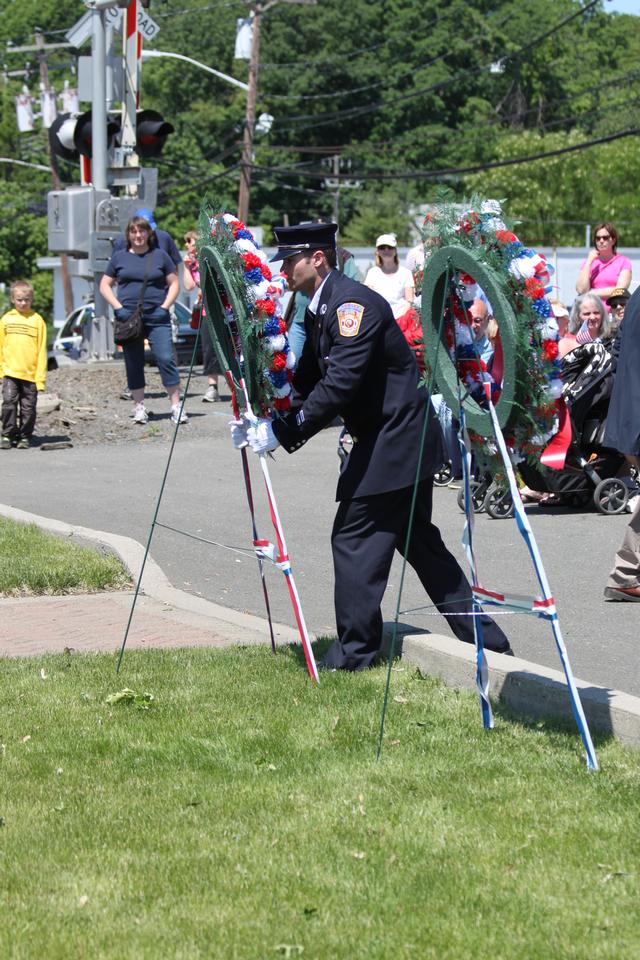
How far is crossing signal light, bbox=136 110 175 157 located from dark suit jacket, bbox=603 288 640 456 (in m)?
13.5

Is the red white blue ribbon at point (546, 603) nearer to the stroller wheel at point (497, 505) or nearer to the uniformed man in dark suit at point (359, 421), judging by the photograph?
the uniformed man in dark suit at point (359, 421)

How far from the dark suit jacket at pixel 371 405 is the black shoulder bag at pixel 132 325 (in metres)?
9.14

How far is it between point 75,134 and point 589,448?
1121cm

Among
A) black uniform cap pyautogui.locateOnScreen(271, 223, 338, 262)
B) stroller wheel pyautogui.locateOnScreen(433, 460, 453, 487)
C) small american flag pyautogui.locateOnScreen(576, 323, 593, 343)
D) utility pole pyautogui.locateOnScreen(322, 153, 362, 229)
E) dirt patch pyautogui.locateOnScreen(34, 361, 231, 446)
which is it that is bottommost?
dirt patch pyautogui.locateOnScreen(34, 361, 231, 446)

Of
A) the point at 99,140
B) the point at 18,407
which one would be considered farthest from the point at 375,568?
the point at 99,140

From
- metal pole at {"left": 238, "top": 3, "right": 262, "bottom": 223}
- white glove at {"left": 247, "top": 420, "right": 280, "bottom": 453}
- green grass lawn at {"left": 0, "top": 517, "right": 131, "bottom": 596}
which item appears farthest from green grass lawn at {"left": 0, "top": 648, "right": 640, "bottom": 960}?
metal pole at {"left": 238, "top": 3, "right": 262, "bottom": 223}

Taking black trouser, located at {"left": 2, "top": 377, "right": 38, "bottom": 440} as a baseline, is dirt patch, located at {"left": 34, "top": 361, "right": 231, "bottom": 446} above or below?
below

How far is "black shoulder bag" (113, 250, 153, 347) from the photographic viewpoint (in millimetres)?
15438

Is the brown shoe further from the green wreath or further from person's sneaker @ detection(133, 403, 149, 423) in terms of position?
person's sneaker @ detection(133, 403, 149, 423)

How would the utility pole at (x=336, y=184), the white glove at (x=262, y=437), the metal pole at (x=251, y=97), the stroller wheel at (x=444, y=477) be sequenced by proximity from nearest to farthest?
the white glove at (x=262, y=437), the stroller wheel at (x=444, y=477), the metal pole at (x=251, y=97), the utility pole at (x=336, y=184)

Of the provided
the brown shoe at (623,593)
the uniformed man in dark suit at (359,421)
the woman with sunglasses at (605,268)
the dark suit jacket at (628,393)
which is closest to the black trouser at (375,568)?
the uniformed man in dark suit at (359,421)

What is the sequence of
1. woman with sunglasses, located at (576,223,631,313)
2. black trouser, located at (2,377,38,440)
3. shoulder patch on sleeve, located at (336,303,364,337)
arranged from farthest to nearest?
black trouser, located at (2,377,38,440), woman with sunglasses, located at (576,223,631,313), shoulder patch on sleeve, located at (336,303,364,337)

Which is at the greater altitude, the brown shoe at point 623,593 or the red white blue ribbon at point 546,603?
the red white blue ribbon at point 546,603

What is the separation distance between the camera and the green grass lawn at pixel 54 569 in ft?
28.7
